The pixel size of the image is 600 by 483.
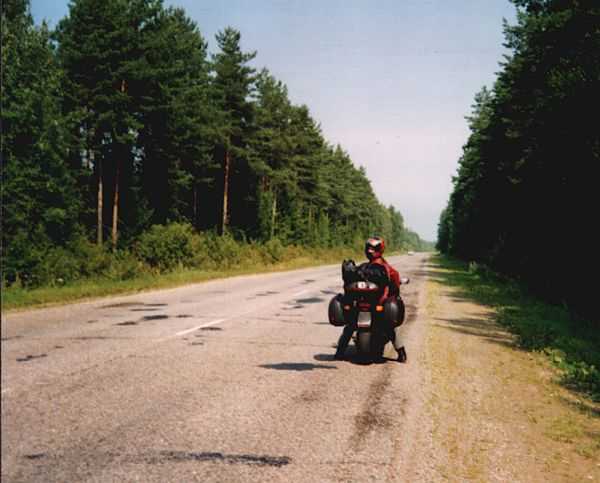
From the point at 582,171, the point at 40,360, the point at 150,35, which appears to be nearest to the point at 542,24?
the point at 582,171

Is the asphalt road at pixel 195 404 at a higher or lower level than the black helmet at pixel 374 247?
lower

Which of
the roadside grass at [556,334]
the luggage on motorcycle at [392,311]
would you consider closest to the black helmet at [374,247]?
the luggage on motorcycle at [392,311]

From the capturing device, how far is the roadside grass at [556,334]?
8.07 m

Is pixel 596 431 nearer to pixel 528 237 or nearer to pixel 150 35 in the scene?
pixel 528 237

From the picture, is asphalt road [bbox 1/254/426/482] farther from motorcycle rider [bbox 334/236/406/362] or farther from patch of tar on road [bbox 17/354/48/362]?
motorcycle rider [bbox 334/236/406/362]

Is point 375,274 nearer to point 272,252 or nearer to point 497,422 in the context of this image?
point 497,422

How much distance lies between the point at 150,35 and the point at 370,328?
2567 centimetres

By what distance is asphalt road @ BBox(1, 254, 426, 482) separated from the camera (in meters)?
3.72

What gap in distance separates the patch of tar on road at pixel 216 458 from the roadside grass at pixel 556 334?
5327 millimetres

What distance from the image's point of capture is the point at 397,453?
4398mm

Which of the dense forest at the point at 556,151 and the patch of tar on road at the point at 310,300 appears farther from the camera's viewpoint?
the patch of tar on road at the point at 310,300

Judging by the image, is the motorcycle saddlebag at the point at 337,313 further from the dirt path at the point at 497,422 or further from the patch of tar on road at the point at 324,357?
the dirt path at the point at 497,422

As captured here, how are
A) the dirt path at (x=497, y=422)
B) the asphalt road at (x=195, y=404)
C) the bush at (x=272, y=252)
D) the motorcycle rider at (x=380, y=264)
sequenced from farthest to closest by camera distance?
the bush at (x=272, y=252) < the motorcycle rider at (x=380, y=264) < the dirt path at (x=497, y=422) < the asphalt road at (x=195, y=404)

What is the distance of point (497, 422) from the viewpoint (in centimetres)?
545
